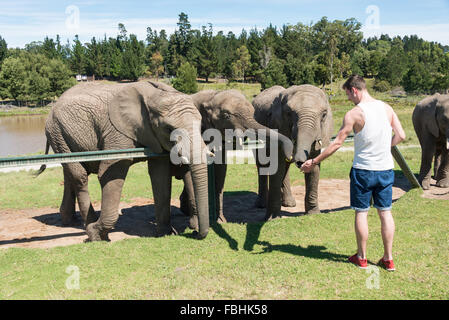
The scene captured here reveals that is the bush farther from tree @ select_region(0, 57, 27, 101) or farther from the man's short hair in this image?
the man's short hair

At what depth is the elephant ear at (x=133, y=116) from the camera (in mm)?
7301

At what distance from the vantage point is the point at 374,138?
4.88 meters

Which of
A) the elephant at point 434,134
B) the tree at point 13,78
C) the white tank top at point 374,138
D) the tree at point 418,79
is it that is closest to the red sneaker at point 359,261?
the white tank top at point 374,138

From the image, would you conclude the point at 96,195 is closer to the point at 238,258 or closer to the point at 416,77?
the point at 238,258

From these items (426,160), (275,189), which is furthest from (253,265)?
(426,160)

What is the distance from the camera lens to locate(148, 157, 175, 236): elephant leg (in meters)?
7.66

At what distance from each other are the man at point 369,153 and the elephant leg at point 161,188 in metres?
3.62

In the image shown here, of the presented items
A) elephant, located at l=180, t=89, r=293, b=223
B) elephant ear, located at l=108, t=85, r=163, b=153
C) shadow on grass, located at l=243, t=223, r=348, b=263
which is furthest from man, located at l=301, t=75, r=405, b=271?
elephant ear, located at l=108, t=85, r=163, b=153

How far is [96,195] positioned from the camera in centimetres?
1245

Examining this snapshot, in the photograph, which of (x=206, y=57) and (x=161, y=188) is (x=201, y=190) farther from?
(x=206, y=57)

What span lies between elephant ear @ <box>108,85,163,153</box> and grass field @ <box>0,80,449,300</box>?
1847mm

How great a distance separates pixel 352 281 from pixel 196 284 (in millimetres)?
1926

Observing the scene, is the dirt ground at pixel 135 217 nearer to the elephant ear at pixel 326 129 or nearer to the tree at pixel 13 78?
the elephant ear at pixel 326 129
